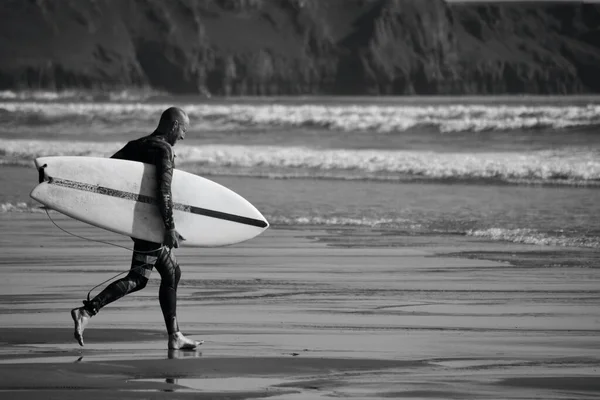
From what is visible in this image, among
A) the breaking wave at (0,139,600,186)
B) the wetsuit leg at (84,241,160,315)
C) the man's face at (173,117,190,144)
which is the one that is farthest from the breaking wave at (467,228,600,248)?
the breaking wave at (0,139,600,186)

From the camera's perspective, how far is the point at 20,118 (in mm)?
55688

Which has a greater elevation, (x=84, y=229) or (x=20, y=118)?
(x=20, y=118)

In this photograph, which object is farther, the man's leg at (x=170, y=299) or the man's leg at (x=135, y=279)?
the man's leg at (x=135, y=279)

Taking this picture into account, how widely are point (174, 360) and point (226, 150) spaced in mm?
26438

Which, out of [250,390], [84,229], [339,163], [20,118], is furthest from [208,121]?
[250,390]

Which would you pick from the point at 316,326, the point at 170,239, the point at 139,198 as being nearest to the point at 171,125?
the point at 139,198

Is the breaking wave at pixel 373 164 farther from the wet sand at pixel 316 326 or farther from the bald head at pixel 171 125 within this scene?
the bald head at pixel 171 125

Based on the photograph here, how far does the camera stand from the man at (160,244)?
23.1 feet

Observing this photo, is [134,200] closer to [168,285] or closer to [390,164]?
[168,285]

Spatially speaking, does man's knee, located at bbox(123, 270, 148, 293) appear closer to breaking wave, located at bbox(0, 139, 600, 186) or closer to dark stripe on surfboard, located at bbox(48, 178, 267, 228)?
dark stripe on surfboard, located at bbox(48, 178, 267, 228)

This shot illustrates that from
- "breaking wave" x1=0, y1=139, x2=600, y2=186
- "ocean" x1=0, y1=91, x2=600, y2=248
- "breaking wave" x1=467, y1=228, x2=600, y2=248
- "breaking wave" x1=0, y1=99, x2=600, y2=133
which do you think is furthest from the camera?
"breaking wave" x1=0, y1=99, x2=600, y2=133

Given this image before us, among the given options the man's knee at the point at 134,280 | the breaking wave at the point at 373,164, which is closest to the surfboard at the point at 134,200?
the man's knee at the point at 134,280

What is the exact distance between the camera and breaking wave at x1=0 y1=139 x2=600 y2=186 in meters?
23.3

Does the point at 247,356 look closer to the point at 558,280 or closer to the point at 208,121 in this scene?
the point at 558,280
